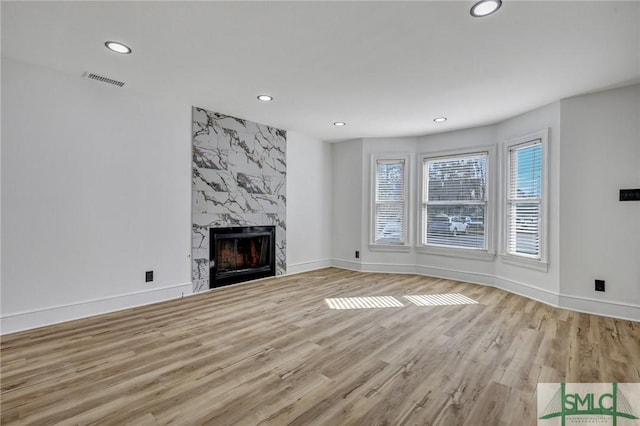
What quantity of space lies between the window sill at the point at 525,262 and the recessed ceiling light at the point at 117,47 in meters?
5.02

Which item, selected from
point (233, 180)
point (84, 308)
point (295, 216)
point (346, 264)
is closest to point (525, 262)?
point (346, 264)

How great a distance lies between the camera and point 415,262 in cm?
548

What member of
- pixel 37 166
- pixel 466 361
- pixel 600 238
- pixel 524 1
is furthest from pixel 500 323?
pixel 37 166

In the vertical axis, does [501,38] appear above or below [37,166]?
above

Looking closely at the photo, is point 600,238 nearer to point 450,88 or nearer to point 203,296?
point 450,88

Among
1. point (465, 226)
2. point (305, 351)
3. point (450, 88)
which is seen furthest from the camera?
point (465, 226)

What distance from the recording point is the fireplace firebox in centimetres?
432

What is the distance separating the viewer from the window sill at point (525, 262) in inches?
152

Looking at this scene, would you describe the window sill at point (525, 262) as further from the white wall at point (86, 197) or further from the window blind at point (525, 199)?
the white wall at point (86, 197)

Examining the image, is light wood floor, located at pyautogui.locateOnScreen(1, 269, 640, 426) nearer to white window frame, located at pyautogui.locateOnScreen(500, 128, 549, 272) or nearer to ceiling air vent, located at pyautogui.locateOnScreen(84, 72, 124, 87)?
white window frame, located at pyautogui.locateOnScreen(500, 128, 549, 272)

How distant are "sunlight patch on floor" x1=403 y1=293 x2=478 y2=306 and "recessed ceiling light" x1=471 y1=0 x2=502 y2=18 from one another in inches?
117

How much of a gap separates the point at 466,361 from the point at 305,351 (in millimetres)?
1237

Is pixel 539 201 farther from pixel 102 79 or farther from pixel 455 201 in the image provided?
pixel 102 79

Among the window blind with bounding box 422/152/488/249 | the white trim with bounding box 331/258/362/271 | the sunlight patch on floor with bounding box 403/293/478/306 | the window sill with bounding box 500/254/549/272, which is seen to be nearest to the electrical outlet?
the window sill with bounding box 500/254/549/272
